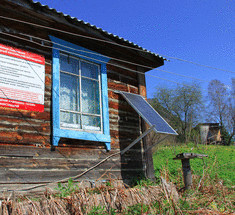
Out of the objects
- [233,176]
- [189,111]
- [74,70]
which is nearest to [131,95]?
[74,70]

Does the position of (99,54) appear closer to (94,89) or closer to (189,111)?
(94,89)

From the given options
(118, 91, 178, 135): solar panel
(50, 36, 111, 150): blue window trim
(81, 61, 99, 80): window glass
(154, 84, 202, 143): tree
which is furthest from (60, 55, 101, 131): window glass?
(154, 84, 202, 143): tree

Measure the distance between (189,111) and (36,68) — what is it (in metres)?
35.3

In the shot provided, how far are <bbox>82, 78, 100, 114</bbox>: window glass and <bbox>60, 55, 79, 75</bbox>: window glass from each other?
329mm

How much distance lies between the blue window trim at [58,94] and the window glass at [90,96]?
153 mm

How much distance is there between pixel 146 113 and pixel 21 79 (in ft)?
10.2

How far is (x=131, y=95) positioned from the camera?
24.7 feet

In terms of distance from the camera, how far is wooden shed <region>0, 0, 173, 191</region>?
5277mm

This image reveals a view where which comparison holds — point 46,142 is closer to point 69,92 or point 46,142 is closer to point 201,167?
point 69,92

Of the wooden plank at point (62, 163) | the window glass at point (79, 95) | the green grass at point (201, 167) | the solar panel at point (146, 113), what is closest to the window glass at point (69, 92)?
the window glass at point (79, 95)

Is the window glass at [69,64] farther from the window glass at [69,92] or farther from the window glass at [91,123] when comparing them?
the window glass at [91,123]

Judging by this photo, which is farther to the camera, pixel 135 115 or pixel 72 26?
pixel 135 115

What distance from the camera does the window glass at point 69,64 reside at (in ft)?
20.9

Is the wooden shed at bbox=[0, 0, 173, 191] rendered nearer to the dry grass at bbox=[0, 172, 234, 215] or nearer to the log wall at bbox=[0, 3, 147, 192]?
the log wall at bbox=[0, 3, 147, 192]
